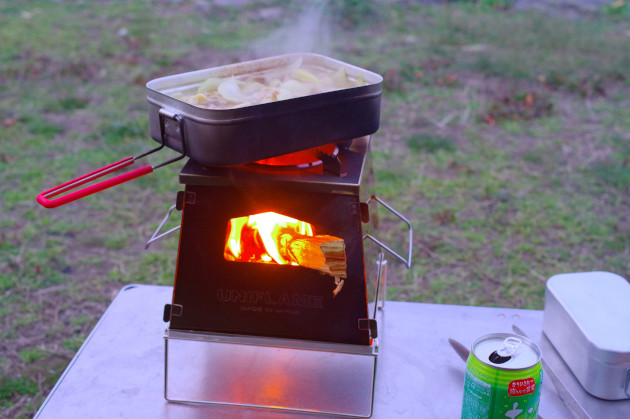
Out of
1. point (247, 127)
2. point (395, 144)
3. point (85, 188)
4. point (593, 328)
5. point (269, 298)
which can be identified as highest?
point (247, 127)

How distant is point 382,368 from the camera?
206 cm

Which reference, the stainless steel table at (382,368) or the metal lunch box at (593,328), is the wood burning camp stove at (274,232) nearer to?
the stainless steel table at (382,368)

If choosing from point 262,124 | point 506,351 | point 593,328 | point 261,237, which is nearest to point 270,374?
point 261,237

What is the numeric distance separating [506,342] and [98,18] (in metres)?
6.63

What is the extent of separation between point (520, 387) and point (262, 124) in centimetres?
90

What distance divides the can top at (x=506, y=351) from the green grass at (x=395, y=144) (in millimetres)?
1254

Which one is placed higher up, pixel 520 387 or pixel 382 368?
pixel 520 387

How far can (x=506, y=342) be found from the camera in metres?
1.66

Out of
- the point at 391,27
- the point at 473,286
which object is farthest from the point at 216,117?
the point at 391,27

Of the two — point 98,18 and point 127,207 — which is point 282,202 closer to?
point 127,207

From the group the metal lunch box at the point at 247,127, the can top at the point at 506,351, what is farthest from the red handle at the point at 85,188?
the can top at the point at 506,351

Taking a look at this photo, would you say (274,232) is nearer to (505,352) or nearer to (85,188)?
(85,188)

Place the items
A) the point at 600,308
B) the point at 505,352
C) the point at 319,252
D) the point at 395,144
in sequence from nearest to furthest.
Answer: the point at 505,352
the point at 319,252
the point at 600,308
the point at 395,144

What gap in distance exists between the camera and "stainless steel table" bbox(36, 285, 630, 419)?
1.87 meters
